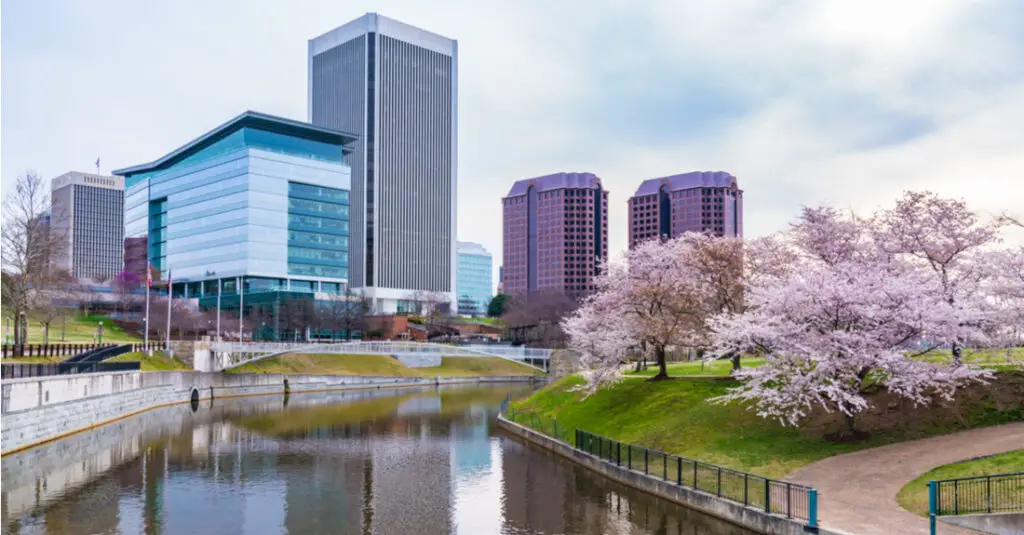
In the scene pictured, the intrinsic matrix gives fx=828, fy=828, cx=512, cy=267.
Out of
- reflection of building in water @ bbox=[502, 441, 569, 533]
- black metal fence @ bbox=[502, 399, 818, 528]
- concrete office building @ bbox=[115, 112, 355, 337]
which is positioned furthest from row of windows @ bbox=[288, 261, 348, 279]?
black metal fence @ bbox=[502, 399, 818, 528]

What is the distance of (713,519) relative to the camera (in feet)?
107

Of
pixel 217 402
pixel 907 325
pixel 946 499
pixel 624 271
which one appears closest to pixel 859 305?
pixel 907 325

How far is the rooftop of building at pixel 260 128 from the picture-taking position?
545 feet

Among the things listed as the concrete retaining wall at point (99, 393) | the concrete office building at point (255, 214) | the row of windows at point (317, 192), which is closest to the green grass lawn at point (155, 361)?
the concrete retaining wall at point (99, 393)

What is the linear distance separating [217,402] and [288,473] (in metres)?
50.6

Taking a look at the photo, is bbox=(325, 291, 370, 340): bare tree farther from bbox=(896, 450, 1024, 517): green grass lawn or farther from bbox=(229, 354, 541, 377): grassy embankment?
bbox=(896, 450, 1024, 517): green grass lawn

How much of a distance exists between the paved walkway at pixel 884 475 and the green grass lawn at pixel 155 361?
69.9 meters

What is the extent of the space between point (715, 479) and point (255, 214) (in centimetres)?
14196

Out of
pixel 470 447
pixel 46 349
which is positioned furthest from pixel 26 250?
pixel 470 447

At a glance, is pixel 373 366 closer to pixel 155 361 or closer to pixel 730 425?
pixel 155 361

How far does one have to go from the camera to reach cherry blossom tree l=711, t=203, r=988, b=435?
36094 mm

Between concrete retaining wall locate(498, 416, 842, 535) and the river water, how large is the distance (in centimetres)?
47

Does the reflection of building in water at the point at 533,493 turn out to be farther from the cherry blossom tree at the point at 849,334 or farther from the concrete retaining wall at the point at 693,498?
the cherry blossom tree at the point at 849,334

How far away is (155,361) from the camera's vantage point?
9344cm
